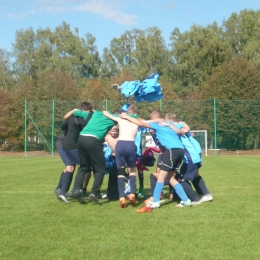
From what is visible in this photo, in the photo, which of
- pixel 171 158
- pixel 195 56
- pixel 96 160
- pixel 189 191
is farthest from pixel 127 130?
pixel 195 56

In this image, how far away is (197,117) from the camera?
30.9 meters

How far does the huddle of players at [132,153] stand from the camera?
305 inches

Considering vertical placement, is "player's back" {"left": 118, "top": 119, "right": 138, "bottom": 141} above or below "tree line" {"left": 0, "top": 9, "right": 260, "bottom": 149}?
below

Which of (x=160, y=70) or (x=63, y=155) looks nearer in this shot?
(x=63, y=155)

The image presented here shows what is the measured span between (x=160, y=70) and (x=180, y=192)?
49292 mm

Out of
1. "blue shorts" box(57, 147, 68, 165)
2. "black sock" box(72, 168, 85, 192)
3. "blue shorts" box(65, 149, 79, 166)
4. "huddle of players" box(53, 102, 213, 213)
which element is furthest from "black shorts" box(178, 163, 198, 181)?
"blue shorts" box(57, 147, 68, 165)

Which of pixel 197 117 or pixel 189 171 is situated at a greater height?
pixel 197 117

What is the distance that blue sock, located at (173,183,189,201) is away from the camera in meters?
7.87

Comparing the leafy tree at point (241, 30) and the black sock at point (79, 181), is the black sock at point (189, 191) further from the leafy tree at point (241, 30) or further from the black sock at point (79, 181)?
the leafy tree at point (241, 30)

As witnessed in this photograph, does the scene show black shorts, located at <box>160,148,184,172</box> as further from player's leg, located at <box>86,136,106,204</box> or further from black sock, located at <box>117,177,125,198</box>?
player's leg, located at <box>86,136,106,204</box>

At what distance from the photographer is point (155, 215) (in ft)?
23.2

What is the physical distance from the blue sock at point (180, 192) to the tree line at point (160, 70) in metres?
22.3

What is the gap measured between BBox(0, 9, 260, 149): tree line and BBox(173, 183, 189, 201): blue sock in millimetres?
22291

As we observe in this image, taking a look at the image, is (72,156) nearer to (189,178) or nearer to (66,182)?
(66,182)
